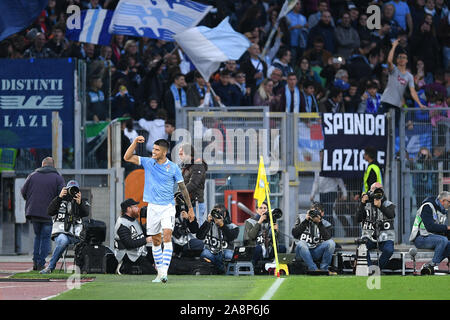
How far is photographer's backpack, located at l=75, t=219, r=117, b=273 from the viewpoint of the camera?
17297 mm

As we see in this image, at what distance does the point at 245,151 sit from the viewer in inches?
792

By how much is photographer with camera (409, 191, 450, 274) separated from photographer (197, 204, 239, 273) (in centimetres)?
304

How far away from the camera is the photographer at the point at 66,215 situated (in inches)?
679

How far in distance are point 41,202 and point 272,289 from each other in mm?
5940

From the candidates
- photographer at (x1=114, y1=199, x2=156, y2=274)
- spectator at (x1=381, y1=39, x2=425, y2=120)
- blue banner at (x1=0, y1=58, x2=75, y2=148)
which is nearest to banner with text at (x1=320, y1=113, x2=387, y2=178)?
spectator at (x1=381, y1=39, x2=425, y2=120)

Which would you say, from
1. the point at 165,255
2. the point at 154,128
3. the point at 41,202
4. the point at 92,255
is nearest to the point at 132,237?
the point at 92,255

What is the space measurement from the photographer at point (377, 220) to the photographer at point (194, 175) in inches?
103

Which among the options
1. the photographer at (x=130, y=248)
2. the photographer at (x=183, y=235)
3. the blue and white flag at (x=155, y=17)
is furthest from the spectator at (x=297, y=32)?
Result: the photographer at (x=130, y=248)

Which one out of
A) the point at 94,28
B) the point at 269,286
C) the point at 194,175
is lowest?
the point at 269,286

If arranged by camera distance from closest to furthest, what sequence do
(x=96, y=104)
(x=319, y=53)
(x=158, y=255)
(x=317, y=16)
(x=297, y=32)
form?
(x=158, y=255) → (x=96, y=104) → (x=319, y=53) → (x=297, y=32) → (x=317, y=16)

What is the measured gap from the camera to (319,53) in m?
23.7

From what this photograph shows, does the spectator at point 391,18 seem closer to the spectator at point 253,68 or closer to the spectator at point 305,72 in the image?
the spectator at point 305,72

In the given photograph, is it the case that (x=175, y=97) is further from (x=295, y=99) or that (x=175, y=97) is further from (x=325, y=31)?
(x=325, y=31)
